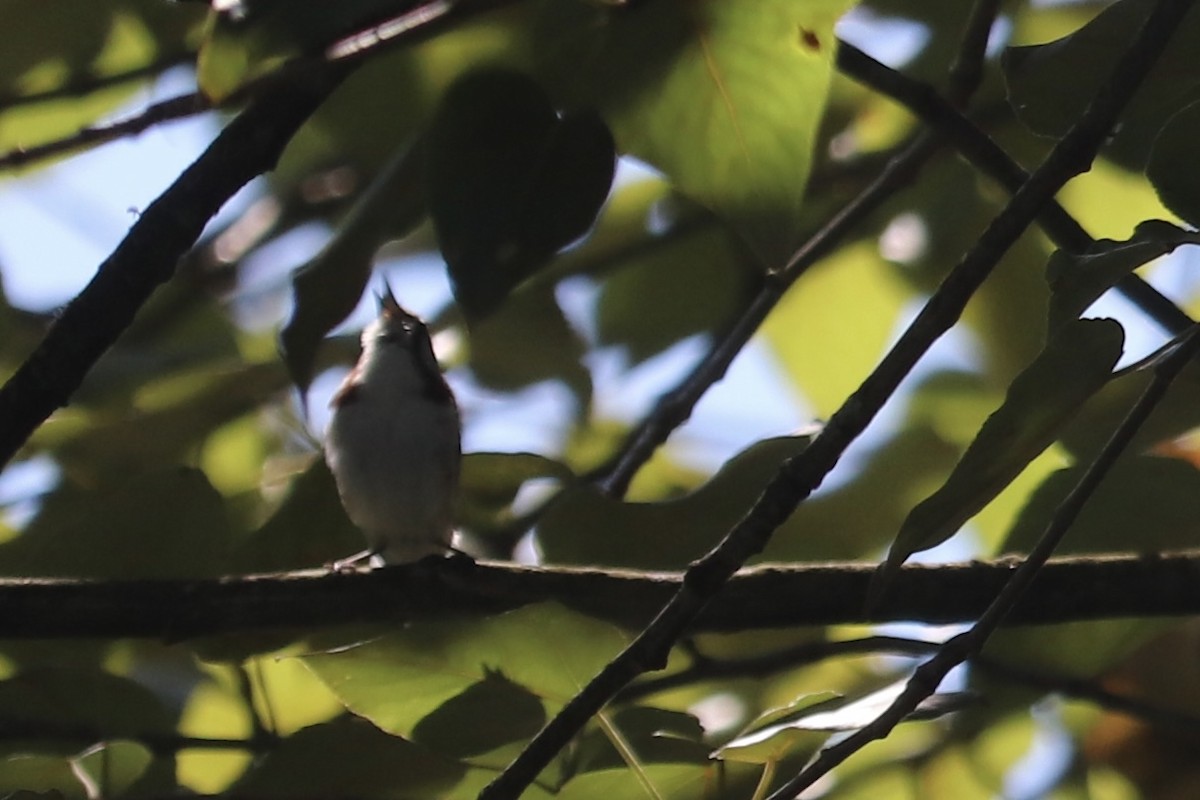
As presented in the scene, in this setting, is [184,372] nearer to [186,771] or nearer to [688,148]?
[186,771]

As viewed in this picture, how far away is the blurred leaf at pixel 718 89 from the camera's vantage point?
770 millimetres

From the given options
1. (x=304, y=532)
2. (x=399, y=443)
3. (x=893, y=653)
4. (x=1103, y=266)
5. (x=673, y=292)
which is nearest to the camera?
(x=1103, y=266)

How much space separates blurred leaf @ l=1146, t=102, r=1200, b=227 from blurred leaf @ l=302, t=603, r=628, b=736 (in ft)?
1.12

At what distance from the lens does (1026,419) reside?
0.61 m

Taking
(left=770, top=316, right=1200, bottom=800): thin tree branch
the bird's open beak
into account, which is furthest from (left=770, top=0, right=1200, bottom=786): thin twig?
the bird's open beak

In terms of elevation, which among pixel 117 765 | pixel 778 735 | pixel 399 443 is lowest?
pixel 778 735

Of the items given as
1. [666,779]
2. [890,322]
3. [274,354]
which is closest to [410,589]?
[666,779]

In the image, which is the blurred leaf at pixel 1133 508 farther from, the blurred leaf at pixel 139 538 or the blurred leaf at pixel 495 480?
the blurred leaf at pixel 139 538

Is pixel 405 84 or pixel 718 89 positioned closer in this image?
pixel 718 89

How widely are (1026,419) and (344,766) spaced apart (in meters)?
0.44

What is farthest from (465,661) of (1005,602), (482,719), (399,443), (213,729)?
(399,443)

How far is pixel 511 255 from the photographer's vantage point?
793 mm

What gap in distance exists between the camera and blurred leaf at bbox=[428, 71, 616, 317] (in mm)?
794

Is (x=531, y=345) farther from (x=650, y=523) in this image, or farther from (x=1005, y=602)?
(x=1005, y=602)
